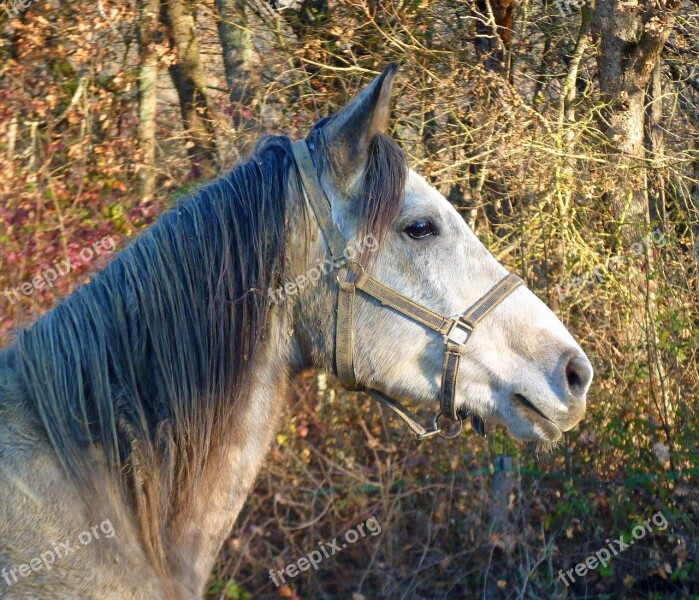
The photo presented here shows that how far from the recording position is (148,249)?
6.70 ft

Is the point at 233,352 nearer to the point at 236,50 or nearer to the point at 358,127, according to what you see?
the point at 358,127

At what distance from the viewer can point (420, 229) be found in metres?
2.23

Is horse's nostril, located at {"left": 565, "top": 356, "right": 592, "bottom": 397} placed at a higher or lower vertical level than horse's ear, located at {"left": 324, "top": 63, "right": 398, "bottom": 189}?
lower

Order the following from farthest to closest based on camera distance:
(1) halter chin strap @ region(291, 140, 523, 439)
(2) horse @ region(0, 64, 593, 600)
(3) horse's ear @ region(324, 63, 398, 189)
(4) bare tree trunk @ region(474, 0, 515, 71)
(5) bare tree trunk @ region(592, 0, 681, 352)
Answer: (4) bare tree trunk @ region(474, 0, 515, 71), (5) bare tree trunk @ region(592, 0, 681, 352), (1) halter chin strap @ region(291, 140, 523, 439), (3) horse's ear @ region(324, 63, 398, 189), (2) horse @ region(0, 64, 593, 600)

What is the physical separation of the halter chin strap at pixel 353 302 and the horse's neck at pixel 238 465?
0.17m

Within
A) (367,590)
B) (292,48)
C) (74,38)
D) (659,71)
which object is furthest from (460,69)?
(367,590)

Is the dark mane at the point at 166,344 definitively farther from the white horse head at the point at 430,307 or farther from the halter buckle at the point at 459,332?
the halter buckle at the point at 459,332

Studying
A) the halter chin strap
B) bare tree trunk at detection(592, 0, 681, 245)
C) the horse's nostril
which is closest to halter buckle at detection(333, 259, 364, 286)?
the halter chin strap

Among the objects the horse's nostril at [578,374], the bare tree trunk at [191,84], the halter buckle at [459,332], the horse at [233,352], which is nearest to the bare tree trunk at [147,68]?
the bare tree trunk at [191,84]

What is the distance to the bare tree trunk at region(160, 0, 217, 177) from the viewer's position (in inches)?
220

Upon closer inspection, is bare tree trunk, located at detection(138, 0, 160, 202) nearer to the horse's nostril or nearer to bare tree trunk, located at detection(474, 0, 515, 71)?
bare tree trunk, located at detection(474, 0, 515, 71)

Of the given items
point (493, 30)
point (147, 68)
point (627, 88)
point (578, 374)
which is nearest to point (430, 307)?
point (578, 374)

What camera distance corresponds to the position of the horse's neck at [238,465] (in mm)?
2057

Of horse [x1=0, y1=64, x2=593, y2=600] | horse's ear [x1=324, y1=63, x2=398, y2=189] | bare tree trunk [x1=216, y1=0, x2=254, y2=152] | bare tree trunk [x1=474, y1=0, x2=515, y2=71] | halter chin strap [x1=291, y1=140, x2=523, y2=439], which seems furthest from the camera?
bare tree trunk [x1=216, y1=0, x2=254, y2=152]
